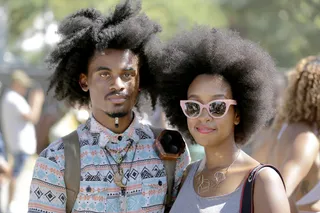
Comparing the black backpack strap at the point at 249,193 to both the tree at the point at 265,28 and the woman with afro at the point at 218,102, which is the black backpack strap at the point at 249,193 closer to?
the woman with afro at the point at 218,102

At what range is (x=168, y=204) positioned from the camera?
3.87 meters

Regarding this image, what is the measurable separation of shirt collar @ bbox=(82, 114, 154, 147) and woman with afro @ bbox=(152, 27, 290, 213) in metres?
0.29

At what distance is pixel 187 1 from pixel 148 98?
20.7 metres

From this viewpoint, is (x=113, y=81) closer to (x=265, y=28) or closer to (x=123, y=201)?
(x=123, y=201)

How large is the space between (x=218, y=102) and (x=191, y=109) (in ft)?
0.52

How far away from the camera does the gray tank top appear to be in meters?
3.41

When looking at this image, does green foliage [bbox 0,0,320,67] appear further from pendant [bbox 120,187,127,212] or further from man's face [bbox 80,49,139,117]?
pendant [bbox 120,187,127,212]

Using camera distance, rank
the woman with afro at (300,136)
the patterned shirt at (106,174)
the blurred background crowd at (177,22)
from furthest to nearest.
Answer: the blurred background crowd at (177,22) → the woman with afro at (300,136) → the patterned shirt at (106,174)

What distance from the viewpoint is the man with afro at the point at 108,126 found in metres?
3.66

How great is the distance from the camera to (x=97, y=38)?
3871 millimetres

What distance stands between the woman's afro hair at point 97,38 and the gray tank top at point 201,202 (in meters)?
0.71

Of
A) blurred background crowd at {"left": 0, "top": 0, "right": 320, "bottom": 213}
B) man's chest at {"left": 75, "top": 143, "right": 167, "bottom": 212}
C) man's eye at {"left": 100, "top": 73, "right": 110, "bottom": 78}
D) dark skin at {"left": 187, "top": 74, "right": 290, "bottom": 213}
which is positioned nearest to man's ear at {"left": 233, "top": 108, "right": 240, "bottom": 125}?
dark skin at {"left": 187, "top": 74, "right": 290, "bottom": 213}

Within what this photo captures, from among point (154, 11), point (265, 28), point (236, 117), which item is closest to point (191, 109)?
point (236, 117)

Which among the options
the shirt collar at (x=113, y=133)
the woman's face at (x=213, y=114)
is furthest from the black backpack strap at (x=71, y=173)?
the woman's face at (x=213, y=114)
